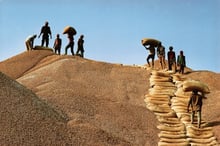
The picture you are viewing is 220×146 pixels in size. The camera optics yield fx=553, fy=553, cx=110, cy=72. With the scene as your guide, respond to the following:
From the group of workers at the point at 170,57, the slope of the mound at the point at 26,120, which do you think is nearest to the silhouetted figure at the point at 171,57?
the group of workers at the point at 170,57

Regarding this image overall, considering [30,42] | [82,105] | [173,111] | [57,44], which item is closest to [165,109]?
[173,111]

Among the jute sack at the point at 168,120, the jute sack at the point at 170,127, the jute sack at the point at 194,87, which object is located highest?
the jute sack at the point at 194,87

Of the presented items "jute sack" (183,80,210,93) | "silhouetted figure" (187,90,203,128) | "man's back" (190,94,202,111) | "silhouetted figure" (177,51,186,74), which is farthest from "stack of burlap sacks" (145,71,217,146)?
"silhouetted figure" (177,51,186,74)

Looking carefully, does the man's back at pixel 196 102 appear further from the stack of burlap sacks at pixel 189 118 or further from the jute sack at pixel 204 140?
the jute sack at pixel 204 140

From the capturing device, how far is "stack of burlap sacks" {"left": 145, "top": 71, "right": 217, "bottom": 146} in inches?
931

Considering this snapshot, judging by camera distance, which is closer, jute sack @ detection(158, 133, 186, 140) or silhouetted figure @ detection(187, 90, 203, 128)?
jute sack @ detection(158, 133, 186, 140)

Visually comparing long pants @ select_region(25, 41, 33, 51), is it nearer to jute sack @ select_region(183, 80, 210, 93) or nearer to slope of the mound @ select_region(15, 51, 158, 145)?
slope of the mound @ select_region(15, 51, 158, 145)

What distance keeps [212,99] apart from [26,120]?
40.2 ft

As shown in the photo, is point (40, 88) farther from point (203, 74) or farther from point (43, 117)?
point (203, 74)

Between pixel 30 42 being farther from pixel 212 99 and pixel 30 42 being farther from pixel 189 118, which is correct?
pixel 189 118

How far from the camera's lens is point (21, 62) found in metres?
38.7

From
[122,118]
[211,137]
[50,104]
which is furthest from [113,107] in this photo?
[211,137]

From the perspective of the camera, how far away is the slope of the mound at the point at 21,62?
3691 cm

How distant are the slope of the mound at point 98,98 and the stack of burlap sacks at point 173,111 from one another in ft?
1.61
